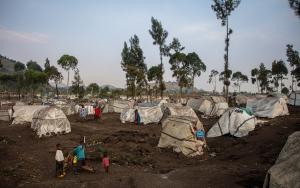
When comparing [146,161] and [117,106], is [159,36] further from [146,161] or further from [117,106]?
[146,161]

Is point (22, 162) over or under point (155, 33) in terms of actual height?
under

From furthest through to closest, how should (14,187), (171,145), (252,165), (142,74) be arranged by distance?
(142,74), (171,145), (252,165), (14,187)

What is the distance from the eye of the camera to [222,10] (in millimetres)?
34281

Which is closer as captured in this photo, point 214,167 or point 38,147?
point 214,167

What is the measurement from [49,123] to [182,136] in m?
11.1

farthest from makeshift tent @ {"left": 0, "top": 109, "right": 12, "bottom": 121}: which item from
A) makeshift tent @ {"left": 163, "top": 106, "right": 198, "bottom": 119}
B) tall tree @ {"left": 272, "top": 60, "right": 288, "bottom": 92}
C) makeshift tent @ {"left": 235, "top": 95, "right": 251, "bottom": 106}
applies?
tall tree @ {"left": 272, "top": 60, "right": 288, "bottom": 92}

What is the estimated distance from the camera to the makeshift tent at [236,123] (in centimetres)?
1877

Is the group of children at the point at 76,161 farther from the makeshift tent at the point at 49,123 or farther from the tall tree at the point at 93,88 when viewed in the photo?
the tall tree at the point at 93,88

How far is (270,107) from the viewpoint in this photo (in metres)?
24.5

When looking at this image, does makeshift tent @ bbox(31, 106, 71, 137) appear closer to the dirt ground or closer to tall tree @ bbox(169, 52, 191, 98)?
the dirt ground

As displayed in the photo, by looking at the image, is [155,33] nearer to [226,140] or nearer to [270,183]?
[226,140]

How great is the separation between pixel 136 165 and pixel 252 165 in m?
5.11

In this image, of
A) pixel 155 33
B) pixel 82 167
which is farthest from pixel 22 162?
pixel 155 33

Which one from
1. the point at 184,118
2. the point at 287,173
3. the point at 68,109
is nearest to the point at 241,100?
the point at 68,109
